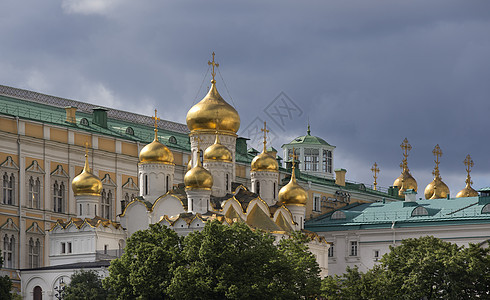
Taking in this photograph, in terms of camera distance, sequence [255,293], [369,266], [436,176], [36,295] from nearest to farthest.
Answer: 1. [255,293]
2. [36,295]
3. [369,266]
4. [436,176]

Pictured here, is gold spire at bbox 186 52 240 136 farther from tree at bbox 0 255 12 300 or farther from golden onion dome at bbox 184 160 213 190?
tree at bbox 0 255 12 300

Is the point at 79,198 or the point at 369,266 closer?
the point at 79,198

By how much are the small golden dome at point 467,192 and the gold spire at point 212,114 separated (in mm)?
26683

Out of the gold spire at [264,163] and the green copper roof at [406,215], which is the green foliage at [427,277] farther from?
the green copper roof at [406,215]

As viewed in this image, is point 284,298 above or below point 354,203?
below

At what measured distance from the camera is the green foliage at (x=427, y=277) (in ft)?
207

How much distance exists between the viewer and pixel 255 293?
6209 cm

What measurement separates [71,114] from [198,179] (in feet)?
45.3

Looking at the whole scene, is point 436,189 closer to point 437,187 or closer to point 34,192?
point 437,187

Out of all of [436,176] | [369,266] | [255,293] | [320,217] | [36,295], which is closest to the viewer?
[255,293]

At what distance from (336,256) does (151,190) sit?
53.9 feet

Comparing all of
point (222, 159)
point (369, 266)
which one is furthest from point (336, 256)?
point (222, 159)

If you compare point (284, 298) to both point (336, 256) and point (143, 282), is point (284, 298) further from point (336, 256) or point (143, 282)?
point (336, 256)

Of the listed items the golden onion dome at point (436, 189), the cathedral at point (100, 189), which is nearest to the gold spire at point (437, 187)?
the golden onion dome at point (436, 189)
